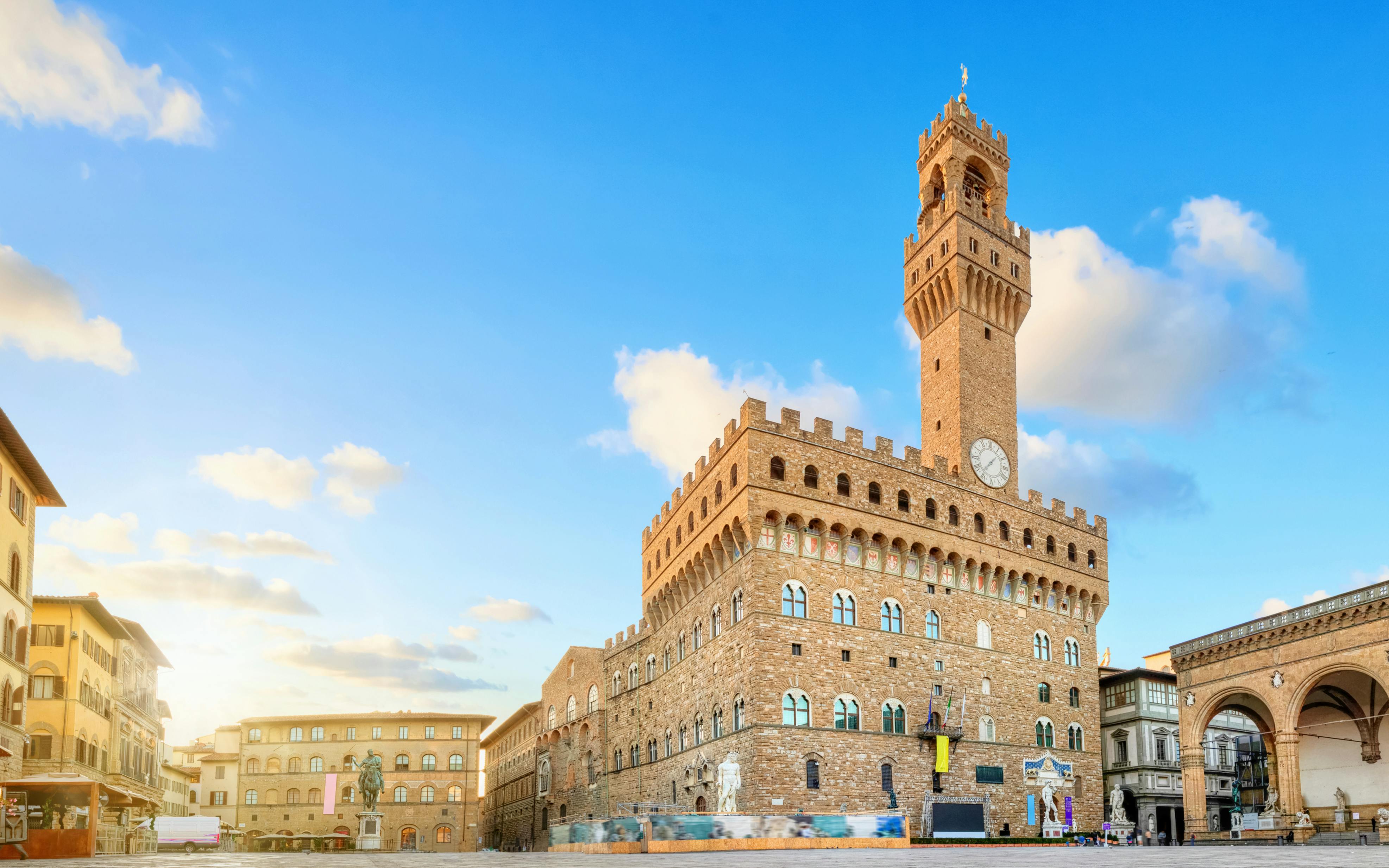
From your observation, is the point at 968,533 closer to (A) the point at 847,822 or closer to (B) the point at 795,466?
(B) the point at 795,466

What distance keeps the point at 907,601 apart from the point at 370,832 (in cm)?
2807

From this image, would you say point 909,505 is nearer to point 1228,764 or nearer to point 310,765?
point 1228,764

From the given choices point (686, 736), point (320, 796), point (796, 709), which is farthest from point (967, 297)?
point (320, 796)

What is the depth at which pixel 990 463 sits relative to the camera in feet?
170

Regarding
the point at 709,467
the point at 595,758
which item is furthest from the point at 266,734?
the point at 709,467

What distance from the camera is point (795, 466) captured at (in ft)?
147

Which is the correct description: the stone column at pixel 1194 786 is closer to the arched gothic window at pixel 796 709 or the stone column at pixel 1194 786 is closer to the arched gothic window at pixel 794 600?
the arched gothic window at pixel 796 709

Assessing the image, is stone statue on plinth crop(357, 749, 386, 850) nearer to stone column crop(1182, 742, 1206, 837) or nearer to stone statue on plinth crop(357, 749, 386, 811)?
stone statue on plinth crop(357, 749, 386, 811)

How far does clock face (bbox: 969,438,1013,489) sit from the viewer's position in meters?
51.0

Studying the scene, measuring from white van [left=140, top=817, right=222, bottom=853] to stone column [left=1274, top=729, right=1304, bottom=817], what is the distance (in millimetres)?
57516

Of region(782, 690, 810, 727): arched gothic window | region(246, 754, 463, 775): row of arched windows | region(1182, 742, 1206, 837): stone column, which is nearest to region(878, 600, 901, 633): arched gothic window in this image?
region(782, 690, 810, 727): arched gothic window

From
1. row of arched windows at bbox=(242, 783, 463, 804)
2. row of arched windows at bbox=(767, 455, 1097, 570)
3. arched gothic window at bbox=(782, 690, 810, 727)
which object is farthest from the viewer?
row of arched windows at bbox=(242, 783, 463, 804)

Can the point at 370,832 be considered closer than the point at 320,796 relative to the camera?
Yes

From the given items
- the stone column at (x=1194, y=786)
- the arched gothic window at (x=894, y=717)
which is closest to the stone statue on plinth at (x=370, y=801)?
the arched gothic window at (x=894, y=717)
